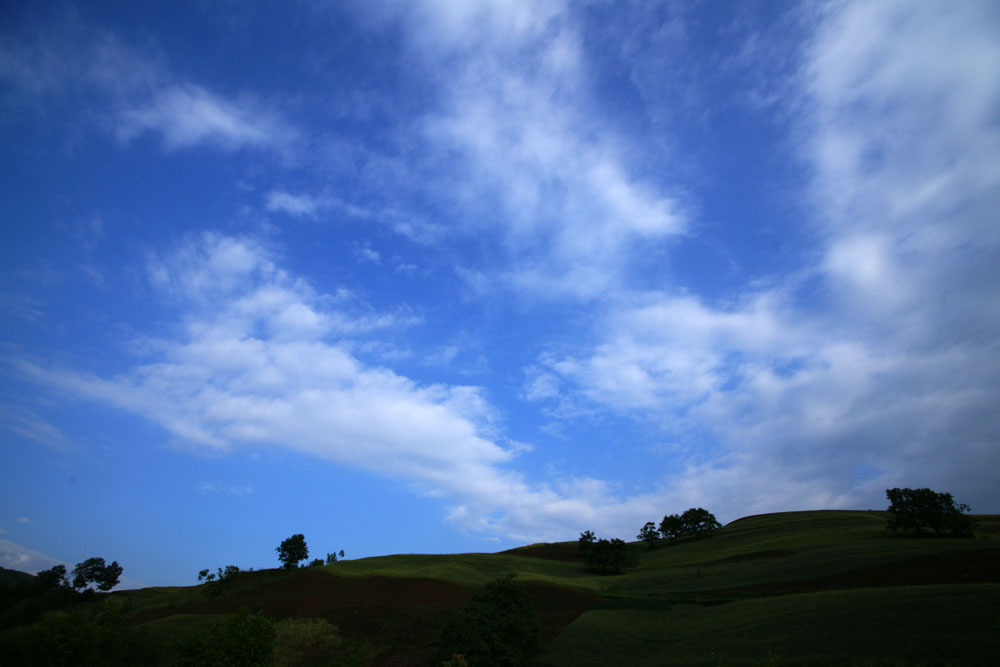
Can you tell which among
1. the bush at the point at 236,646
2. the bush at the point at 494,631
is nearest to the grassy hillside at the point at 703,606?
the bush at the point at 494,631

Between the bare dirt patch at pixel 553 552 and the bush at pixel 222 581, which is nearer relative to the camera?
the bush at pixel 222 581

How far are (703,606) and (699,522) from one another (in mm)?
72862

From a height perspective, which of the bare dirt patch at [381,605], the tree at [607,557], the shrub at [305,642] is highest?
the tree at [607,557]

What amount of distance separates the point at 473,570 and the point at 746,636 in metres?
50.0

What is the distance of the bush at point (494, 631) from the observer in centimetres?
3366

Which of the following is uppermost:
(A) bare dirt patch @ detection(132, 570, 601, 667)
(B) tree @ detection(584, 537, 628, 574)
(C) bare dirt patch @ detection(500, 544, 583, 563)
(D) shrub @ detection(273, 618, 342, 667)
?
(C) bare dirt patch @ detection(500, 544, 583, 563)

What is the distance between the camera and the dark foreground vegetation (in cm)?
2870

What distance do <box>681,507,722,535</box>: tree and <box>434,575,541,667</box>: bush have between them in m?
84.8

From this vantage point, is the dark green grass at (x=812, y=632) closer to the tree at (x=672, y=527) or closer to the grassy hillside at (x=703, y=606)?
the grassy hillside at (x=703, y=606)

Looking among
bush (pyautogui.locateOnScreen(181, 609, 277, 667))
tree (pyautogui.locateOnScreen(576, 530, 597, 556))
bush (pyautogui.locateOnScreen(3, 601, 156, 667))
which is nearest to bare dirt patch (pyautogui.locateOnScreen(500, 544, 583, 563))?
tree (pyautogui.locateOnScreen(576, 530, 597, 556))

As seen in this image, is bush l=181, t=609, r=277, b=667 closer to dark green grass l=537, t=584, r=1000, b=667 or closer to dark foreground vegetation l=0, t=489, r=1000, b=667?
dark foreground vegetation l=0, t=489, r=1000, b=667

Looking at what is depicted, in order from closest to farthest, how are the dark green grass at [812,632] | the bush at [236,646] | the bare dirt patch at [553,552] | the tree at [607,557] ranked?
the dark green grass at [812,632]
the bush at [236,646]
the tree at [607,557]
the bare dirt patch at [553,552]

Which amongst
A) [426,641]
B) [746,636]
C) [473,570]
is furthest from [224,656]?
[473,570]

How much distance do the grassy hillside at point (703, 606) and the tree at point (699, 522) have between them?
27.9 m
